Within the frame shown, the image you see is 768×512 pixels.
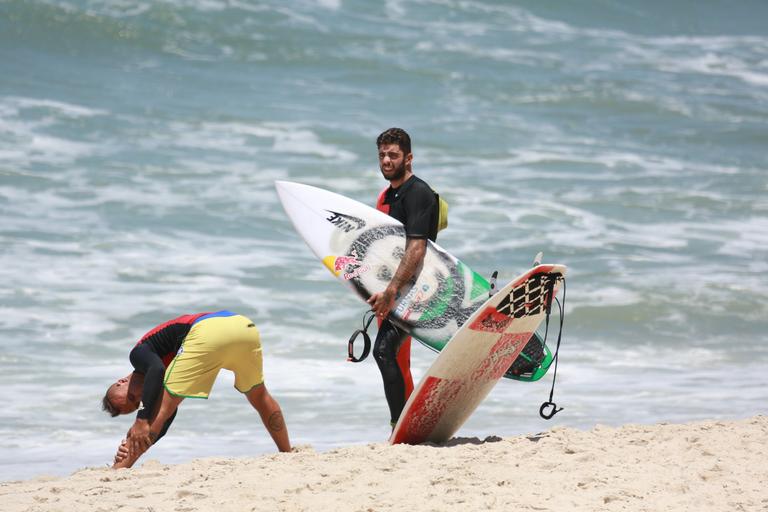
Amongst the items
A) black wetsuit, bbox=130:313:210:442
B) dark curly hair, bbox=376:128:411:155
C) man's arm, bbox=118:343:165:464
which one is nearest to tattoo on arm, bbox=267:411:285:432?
black wetsuit, bbox=130:313:210:442

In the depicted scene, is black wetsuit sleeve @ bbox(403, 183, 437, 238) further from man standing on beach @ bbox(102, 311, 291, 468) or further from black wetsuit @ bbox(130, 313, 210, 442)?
black wetsuit @ bbox(130, 313, 210, 442)

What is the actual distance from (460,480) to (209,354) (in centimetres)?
135

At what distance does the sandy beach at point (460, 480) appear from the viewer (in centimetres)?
402

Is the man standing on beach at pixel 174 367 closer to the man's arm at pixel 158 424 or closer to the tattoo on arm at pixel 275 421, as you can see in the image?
the man's arm at pixel 158 424

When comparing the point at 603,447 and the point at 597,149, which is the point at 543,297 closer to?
the point at 603,447

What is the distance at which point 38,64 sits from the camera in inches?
676

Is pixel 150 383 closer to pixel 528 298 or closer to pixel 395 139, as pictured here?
pixel 395 139

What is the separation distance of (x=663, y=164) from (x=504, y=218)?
13.1 feet

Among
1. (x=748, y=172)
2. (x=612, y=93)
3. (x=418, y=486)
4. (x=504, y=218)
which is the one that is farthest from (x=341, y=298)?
(x=612, y=93)

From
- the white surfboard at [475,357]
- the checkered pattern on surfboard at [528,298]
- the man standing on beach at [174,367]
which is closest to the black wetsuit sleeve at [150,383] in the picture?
the man standing on beach at [174,367]

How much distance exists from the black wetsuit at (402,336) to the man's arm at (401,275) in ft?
0.14

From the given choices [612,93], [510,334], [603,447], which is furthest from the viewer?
[612,93]

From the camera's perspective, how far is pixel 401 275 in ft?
17.1

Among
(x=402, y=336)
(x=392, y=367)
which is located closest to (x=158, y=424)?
(x=392, y=367)
